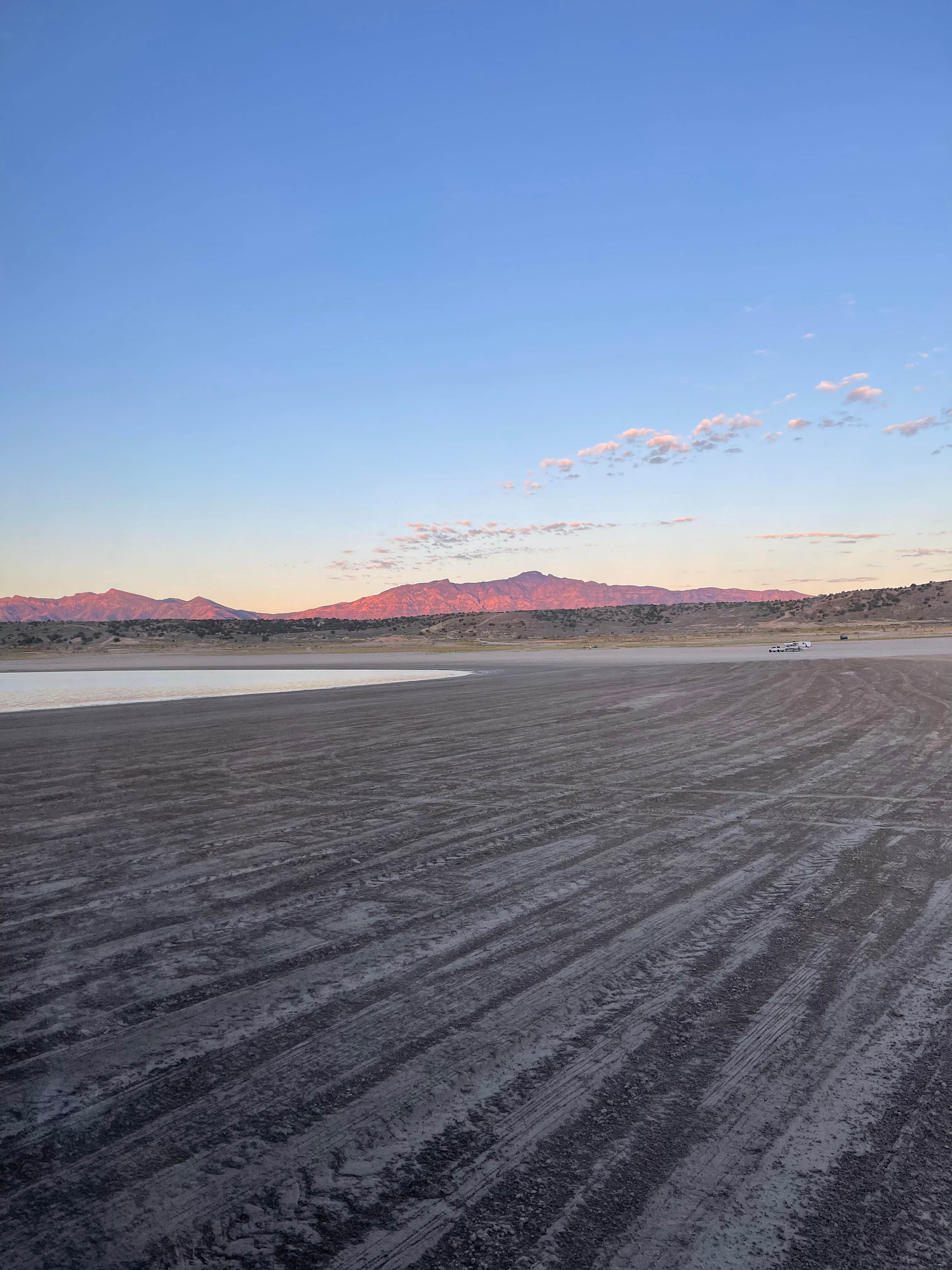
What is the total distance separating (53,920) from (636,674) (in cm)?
2797

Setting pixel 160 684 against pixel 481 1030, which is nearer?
pixel 481 1030

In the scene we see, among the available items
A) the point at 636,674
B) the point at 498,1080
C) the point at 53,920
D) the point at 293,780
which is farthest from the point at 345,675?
A: the point at 498,1080

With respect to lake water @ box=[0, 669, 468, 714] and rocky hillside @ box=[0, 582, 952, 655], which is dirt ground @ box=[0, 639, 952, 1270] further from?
rocky hillside @ box=[0, 582, 952, 655]

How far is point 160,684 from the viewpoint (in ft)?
105

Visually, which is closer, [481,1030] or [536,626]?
[481,1030]

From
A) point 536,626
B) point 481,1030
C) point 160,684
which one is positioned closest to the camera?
point 481,1030

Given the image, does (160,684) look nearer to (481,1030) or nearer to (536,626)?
(481,1030)

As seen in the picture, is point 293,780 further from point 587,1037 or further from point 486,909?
point 587,1037

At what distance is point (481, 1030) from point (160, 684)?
30.6m

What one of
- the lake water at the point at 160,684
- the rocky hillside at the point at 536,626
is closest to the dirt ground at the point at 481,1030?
the lake water at the point at 160,684

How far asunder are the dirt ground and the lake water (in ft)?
51.7

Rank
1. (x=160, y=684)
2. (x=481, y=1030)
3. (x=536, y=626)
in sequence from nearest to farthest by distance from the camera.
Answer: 1. (x=481, y=1030)
2. (x=160, y=684)
3. (x=536, y=626)

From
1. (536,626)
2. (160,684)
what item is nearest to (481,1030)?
(160,684)

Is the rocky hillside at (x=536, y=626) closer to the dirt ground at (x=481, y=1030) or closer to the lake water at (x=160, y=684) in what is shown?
the lake water at (x=160, y=684)
